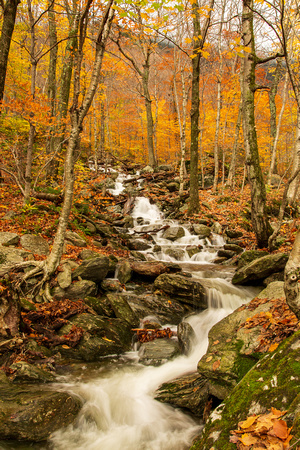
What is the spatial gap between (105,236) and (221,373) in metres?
7.89

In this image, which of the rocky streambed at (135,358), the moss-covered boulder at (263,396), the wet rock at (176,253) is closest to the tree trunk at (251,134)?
the rocky streambed at (135,358)

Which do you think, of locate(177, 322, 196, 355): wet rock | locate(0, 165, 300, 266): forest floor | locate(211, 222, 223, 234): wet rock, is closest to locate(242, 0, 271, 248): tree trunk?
locate(0, 165, 300, 266): forest floor

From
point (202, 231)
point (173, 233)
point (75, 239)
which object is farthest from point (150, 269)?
point (202, 231)

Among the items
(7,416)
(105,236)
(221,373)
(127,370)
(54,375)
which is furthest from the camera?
(105,236)

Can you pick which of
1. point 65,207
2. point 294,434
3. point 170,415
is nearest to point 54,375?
point 170,415

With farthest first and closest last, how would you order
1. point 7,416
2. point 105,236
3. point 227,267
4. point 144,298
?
1. point 105,236
2. point 227,267
3. point 144,298
4. point 7,416

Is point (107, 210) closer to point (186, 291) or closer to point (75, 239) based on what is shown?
point (75, 239)

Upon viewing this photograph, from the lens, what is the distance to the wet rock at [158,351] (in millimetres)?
4945

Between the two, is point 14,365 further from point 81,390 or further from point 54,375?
point 81,390

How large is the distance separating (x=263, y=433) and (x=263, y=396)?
0.38m

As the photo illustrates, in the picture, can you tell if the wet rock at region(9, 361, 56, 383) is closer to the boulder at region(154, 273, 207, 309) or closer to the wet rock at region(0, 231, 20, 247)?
the wet rock at region(0, 231, 20, 247)

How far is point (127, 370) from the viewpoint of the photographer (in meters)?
4.74

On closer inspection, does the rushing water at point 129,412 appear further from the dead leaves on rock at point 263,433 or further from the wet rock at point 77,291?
the dead leaves on rock at point 263,433

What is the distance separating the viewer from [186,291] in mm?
6875
